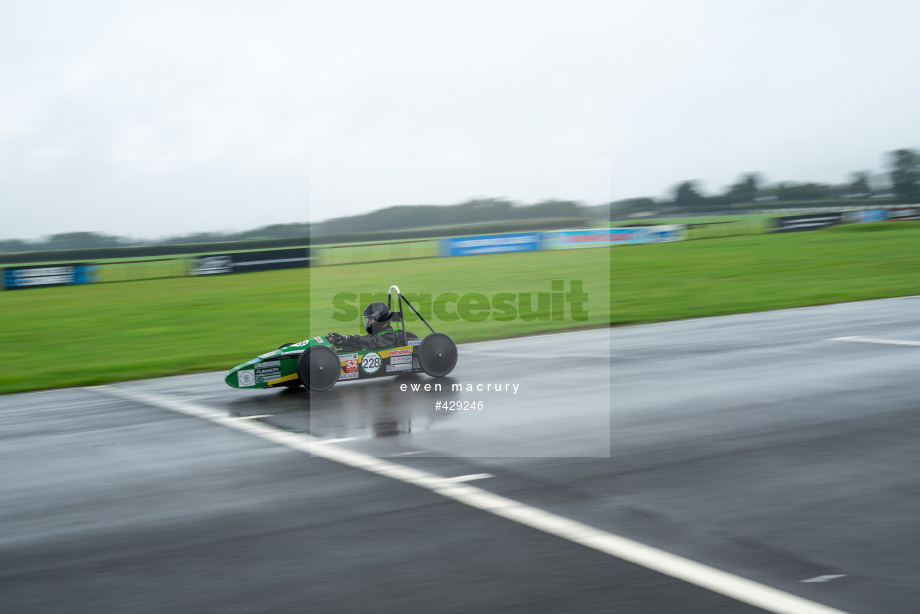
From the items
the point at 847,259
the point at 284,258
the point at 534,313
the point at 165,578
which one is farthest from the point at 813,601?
the point at 284,258

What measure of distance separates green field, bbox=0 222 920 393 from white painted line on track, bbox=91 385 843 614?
628 centimetres

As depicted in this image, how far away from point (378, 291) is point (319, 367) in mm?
8606

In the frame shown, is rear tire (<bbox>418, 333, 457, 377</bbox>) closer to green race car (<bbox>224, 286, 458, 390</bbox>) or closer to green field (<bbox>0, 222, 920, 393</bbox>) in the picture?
green race car (<bbox>224, 286, 458, 390</bbox>)

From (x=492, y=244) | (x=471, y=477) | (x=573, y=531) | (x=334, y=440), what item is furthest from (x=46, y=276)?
(x=573, y=531)

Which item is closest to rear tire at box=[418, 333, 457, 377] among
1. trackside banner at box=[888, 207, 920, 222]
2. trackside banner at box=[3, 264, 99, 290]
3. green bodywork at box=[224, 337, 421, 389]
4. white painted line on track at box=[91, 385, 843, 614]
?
green bodywork at box=[224, 337, 421, 389]

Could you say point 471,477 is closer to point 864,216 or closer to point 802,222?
point 802,222

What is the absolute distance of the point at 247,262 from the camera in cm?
3784

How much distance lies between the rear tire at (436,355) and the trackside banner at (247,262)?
28419mm

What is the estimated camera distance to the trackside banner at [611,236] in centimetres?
4366

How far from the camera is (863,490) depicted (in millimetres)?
5480

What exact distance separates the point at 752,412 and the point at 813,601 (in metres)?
4.12

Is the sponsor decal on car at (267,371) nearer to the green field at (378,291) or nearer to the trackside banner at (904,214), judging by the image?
the green field at (378,291)

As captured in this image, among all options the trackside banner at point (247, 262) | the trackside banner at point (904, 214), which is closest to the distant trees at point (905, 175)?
the trackside banner at point (904, 214)

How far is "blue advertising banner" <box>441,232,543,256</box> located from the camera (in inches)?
1540
